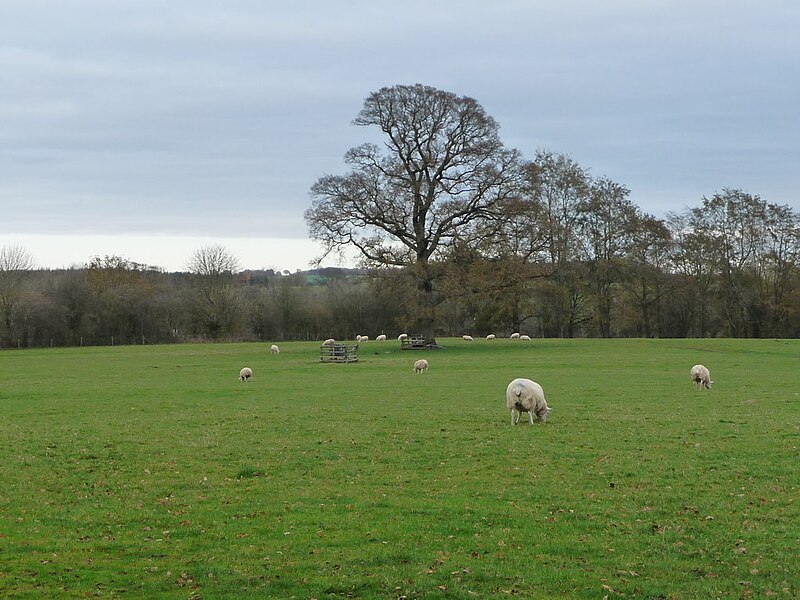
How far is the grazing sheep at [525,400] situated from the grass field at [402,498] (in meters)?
0.49

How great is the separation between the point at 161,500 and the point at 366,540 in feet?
13.1

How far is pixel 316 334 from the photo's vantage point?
10225 centimetres

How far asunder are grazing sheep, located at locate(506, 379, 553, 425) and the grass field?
493 mm

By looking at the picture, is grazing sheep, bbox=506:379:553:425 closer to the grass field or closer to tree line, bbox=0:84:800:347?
the grass field

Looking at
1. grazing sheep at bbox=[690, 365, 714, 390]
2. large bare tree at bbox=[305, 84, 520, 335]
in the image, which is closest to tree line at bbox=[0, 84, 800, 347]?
large bare tree at bbox=[305, 84, 520, 335]

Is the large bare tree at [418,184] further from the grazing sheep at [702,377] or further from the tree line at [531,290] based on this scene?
the grazing sheep at [702,377]

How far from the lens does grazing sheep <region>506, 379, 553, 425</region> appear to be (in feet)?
62.7

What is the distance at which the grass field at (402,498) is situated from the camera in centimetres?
847

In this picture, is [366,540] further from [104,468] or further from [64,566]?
[104,468]

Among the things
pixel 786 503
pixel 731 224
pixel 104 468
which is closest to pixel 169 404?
pixel 104 468

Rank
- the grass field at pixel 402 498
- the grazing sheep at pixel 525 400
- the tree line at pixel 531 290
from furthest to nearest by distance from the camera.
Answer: the tree line at pixel 531 290 → the grazing sheep at pixel 525 400 → the grass field at pixel 402 498

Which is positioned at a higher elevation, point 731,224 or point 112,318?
point 731,224

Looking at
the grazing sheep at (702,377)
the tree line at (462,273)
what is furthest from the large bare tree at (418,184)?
the grazing sheep at (702,377)

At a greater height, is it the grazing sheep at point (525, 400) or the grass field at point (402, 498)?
the grazing sheep at point (525, 400)
